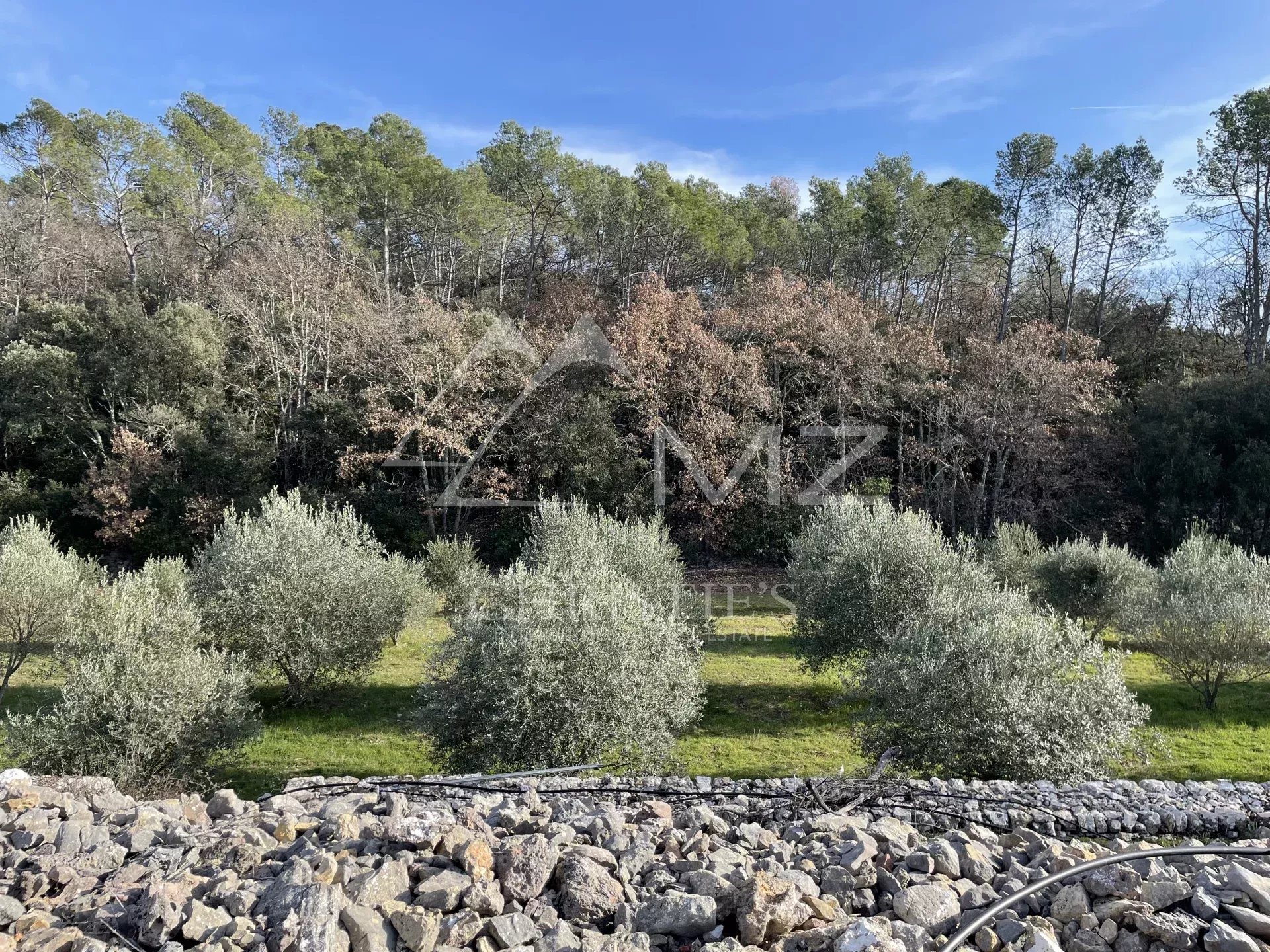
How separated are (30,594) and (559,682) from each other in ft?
37.0

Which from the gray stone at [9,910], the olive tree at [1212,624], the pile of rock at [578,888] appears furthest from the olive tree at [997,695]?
the gray stone at [9,910]

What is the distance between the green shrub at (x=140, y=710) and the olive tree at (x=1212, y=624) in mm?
15945

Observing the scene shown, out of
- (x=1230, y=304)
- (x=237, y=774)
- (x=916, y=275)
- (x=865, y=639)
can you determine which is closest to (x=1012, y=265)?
(x=916, y=275)

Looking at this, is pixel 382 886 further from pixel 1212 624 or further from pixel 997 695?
pixel 1212 624

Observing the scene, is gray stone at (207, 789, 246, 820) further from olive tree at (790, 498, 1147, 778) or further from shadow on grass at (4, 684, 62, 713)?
shadow on grass at (4, 684, 62, 713)

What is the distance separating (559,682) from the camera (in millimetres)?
9023

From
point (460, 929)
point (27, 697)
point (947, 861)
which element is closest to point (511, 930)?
point (460, 929)

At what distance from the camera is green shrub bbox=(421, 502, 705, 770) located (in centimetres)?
898

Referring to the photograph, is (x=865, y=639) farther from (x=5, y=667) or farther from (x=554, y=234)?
(x=554, y=234)

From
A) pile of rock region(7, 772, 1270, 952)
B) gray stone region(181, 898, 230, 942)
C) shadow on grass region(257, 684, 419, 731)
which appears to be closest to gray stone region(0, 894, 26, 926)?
pile of rock region(7, 772, 1270, 952)

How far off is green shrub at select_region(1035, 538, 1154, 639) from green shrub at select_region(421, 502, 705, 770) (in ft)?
38.7

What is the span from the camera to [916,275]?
38.1 metres

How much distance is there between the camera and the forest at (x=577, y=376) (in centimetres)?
2598

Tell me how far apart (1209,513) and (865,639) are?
19572mm
